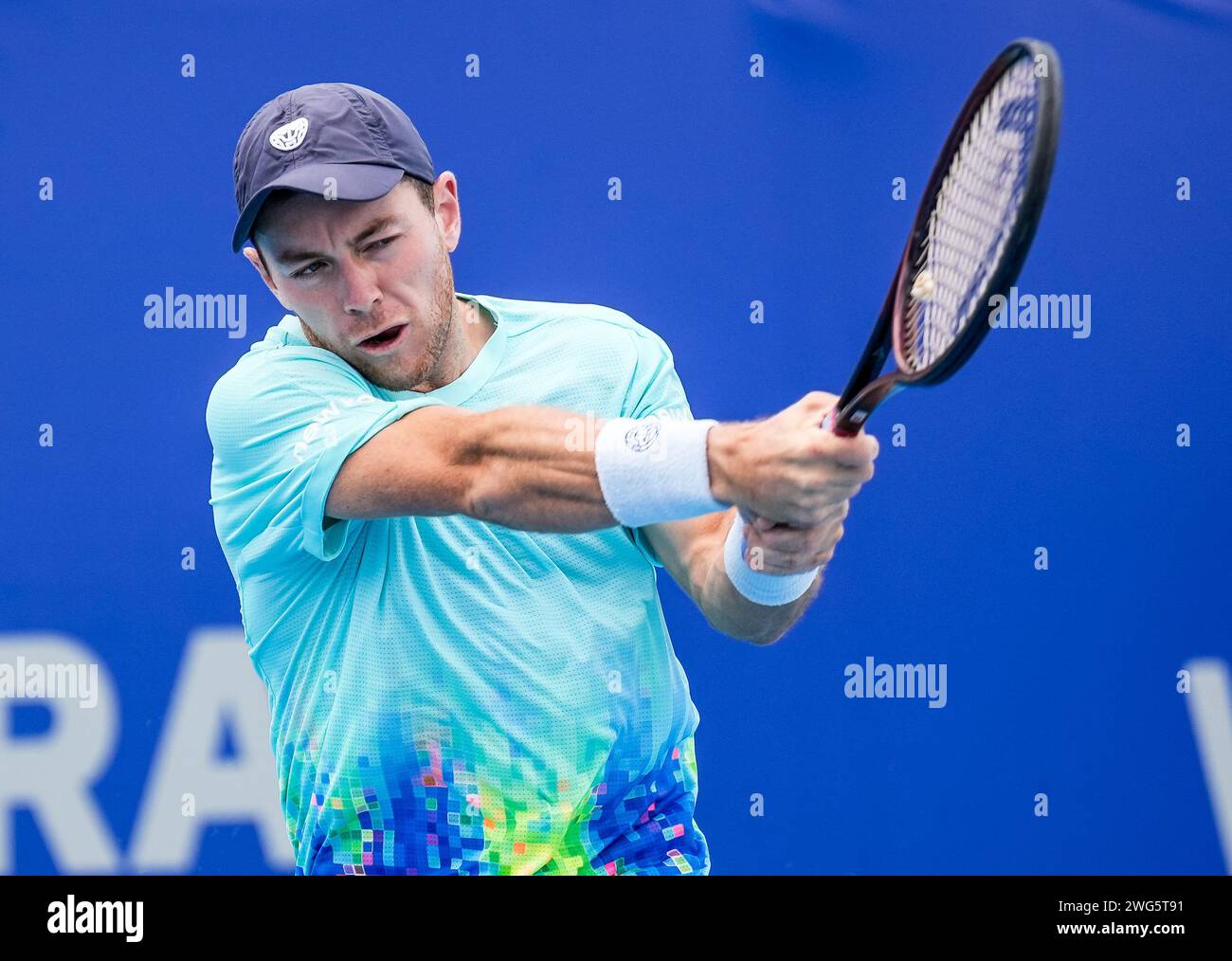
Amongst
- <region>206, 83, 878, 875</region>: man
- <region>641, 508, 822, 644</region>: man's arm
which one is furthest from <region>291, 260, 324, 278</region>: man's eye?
<region>641, 508, 822, 644</region>: man's arm

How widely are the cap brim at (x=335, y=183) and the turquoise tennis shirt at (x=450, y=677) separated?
20cm

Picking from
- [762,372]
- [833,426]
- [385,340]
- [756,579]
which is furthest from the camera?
[762,372]

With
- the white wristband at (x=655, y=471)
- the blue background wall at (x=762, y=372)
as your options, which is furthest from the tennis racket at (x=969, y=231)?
the blue background wall at (x=762, y=372)

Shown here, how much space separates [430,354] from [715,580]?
55 cm

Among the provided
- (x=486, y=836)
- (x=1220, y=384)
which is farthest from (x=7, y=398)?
(x=1220, y=384)

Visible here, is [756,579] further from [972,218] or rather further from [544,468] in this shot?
[972,218]

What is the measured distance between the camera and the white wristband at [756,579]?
2.06 meters

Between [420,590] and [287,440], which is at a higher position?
[287,440]

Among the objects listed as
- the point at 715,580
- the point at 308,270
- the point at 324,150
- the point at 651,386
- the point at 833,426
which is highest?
the point at 324,150

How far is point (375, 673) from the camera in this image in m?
2.23

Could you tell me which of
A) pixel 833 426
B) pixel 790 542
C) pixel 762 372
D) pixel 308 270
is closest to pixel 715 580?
pixel 790 542

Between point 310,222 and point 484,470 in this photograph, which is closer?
point 484,470

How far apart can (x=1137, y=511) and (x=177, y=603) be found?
2455 millimetres

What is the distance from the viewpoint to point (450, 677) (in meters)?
2.23
